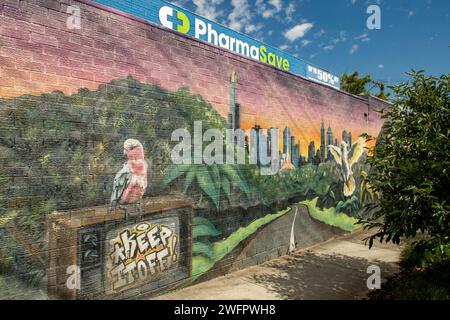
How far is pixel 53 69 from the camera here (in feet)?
15.5

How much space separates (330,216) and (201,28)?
26.1 ft

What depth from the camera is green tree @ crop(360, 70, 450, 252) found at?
5.02 m

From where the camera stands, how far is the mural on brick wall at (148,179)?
4531 millimetres

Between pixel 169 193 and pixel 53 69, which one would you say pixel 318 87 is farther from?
pixel 53 69

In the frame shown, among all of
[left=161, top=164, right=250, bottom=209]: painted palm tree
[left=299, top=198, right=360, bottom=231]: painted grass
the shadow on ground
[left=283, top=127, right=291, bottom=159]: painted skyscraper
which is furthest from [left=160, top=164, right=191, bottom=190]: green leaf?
[left=299, top=198, right=360, bottom=231]: painted grass

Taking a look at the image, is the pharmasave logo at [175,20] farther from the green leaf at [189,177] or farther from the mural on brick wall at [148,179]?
the green leaf at [189,177]

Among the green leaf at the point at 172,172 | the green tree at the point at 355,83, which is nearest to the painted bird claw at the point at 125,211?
the green leaf at the point at 172,172

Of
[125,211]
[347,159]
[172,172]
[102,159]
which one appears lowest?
[125,211]

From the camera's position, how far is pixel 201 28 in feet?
39.7

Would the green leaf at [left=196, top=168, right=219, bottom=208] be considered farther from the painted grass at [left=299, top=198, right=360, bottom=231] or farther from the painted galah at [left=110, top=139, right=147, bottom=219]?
the painted grass at [left=299, top=198, right=360, bottom=231]

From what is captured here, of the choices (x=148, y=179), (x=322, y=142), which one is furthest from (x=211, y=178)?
(x=322, y=142)

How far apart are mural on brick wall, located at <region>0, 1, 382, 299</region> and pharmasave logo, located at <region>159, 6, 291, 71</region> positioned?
3593mm

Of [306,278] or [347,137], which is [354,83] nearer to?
[347,137]

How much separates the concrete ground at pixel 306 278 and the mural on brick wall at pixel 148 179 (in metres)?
0.31
